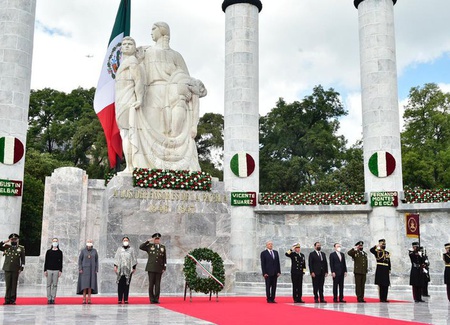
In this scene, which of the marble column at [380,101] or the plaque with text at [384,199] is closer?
the plaque with text at [384,199]

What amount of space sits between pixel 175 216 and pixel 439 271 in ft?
41.9

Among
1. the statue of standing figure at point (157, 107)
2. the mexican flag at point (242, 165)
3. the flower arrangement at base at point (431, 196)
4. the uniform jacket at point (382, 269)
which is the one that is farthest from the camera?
the mexican flag at point (242, 165)

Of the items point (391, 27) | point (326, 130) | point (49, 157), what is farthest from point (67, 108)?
point (391, 27)

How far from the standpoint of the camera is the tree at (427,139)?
36656mm

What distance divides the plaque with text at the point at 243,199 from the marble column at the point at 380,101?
523cm

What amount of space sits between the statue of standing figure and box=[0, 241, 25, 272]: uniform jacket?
4360mm

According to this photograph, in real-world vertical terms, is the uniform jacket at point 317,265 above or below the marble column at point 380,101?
below

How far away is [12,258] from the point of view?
463 inches

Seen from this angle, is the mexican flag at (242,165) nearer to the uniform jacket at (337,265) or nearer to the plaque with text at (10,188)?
the plaque with text at (10,188)

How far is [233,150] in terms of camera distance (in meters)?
24.9

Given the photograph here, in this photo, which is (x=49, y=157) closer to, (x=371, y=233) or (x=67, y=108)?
(x=67, y=108)

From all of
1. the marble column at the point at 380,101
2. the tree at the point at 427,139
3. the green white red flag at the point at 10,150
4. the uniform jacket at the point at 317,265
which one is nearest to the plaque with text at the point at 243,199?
the marble column at the point at 380,101

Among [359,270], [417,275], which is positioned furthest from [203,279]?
[417,275]

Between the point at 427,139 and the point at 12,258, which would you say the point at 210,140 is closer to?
the point at 427,139
